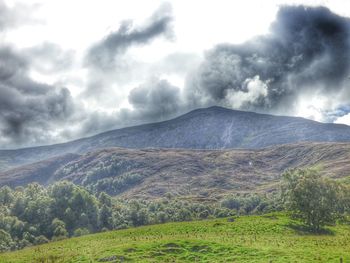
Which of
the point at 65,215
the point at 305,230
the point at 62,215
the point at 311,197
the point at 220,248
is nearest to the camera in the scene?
the point at 220,248

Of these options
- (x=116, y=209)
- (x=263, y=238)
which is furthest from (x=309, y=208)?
(x=116, y=209)

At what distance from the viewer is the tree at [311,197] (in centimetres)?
7656

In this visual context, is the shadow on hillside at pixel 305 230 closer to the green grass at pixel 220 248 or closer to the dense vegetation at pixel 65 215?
the green grass at pixel 220 248

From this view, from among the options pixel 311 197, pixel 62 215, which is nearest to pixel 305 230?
pixel 311 197

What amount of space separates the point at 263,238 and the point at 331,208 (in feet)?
79.7

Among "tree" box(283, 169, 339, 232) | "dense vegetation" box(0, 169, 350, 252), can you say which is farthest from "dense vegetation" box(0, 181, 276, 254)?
"tree" box(283, 169, 339, 232)

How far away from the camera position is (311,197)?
78250 mm

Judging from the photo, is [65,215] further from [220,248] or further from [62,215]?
[220,248]

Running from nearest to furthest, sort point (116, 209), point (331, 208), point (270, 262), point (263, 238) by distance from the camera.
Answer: point (270, 262)
point (263, 238)
point (331, 208)
point (116, 209)

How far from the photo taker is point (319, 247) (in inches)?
2165

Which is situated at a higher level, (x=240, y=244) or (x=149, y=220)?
(x=240, y=244)

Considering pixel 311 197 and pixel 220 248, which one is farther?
pixel 311 197

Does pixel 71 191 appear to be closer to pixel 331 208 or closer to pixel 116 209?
pixel 116 209

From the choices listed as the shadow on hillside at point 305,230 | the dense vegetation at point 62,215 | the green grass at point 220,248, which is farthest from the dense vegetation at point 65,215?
the shadow on hillside at point 305,230
